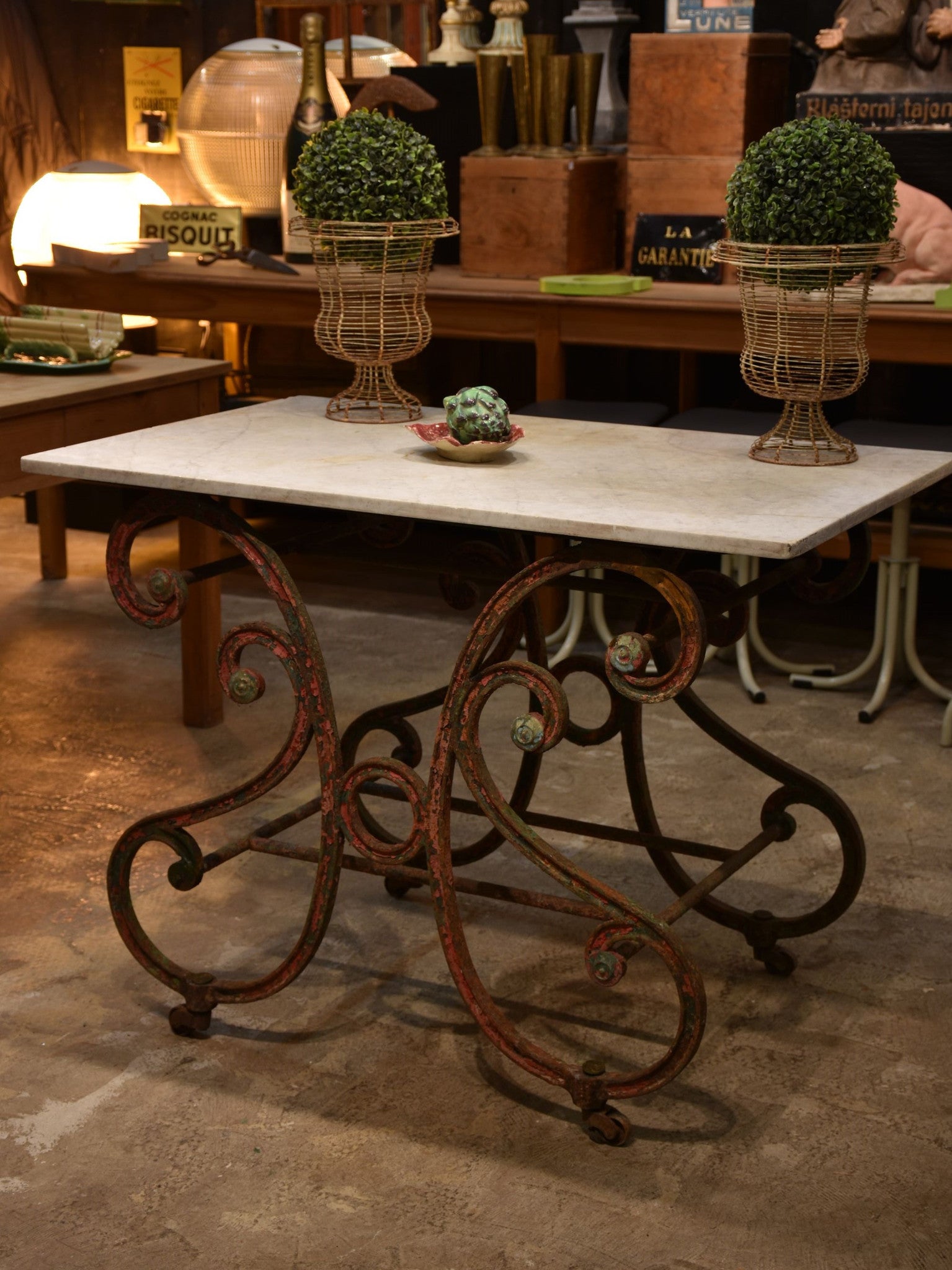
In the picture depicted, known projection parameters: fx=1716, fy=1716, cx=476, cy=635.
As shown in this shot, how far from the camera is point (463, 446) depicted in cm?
232

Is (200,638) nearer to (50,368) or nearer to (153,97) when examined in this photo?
(50,368)

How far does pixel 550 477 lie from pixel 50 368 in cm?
145

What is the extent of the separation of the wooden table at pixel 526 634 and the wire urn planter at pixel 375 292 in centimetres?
11

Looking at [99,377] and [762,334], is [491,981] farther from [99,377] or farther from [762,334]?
[99,377]

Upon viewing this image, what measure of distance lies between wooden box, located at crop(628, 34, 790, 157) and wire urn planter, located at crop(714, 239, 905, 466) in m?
1.86

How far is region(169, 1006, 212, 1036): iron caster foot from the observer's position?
2.40 metres

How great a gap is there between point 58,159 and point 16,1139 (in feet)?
14.2

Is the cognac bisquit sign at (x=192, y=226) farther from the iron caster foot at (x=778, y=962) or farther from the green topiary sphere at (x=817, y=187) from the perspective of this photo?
the iron caster foot at (x=778, y=962)

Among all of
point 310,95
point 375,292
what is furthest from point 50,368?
point 310,95

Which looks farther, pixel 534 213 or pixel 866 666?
pixel 534 213

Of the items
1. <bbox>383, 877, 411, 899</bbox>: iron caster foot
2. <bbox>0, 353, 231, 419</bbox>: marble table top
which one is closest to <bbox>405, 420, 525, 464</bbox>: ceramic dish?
<bbox>383, 877, 411, 899</bbox>: iron caster foot

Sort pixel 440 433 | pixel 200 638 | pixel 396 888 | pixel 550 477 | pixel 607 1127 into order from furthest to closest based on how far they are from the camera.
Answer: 1. pixel 200 638
2. pixel 396 888
3. pixel 440 433
4. pixel 550 477
5. pixel 607 1127

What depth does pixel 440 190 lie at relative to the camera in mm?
2539

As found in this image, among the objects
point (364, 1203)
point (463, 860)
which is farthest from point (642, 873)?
point (364, 1203)
